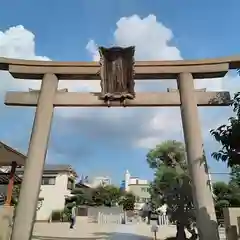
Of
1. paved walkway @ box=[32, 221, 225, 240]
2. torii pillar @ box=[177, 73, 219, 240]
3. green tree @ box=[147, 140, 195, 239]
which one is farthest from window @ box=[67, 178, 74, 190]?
torii pillar @ box=[177, 73, 219, 240]

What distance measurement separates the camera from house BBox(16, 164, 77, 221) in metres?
35.2

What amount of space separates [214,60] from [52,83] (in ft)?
14.2

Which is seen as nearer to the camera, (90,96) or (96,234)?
(90,96)

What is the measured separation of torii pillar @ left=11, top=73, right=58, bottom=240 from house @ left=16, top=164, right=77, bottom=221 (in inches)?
1047

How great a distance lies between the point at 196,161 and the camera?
832 cm

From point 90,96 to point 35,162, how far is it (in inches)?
87.2

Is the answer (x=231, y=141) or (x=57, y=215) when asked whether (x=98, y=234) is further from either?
(x=57, y=215)

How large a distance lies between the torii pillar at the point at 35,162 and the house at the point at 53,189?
26.6m

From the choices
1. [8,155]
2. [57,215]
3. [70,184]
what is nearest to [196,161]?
[8,155]

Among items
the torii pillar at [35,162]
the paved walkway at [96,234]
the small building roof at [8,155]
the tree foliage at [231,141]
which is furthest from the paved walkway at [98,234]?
the tree foliage at [231,141]

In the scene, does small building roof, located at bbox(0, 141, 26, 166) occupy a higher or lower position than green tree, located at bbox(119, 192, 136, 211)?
lower

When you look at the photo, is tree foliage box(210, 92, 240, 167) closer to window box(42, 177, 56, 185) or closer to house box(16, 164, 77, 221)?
house box(16, 164, 77, 221)

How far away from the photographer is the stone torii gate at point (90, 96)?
8594 mm

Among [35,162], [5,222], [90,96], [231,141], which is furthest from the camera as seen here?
[5,222]
